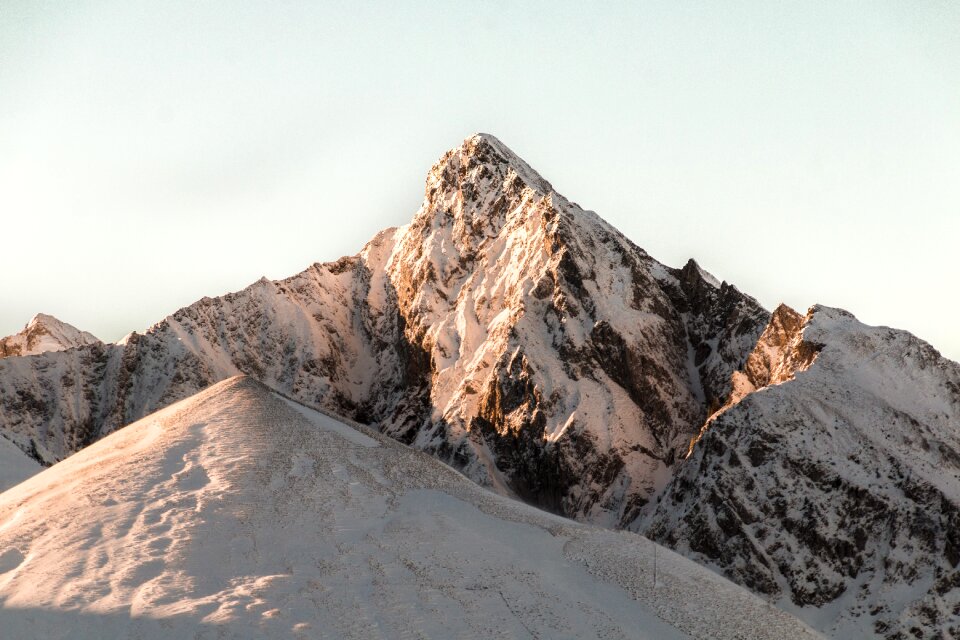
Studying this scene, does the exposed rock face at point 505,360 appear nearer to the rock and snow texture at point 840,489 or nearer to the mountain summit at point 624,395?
the mountain summit at point 624,395

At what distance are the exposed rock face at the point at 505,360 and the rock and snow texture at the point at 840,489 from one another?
16.5 meters

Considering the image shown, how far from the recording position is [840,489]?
393 feet

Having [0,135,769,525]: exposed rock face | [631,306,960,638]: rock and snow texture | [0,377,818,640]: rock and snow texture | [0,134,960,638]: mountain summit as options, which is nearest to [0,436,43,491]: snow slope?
[0,377,818,640]: rock and snow texture

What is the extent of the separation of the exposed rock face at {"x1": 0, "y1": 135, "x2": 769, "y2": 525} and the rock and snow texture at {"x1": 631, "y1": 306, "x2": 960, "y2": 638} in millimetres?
16526

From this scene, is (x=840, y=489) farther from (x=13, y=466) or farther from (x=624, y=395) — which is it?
(x=13, y=466)

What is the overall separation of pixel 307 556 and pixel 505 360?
9527 cm

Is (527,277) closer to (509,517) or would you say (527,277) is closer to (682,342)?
(682,342)

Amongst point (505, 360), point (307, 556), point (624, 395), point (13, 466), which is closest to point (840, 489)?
point (624, 395)

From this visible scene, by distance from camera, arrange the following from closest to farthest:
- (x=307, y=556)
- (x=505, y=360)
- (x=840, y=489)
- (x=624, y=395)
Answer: (x=307, y=556) → (x=840, y=489) → (x=624, y=395) → (x=505, y=360)

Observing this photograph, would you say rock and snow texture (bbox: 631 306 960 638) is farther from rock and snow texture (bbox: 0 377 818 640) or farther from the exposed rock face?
rock and snow texture (bbox: 0 377 818 640)

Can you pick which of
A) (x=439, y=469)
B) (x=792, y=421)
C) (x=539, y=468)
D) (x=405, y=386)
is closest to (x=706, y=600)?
(x=439, y=469)

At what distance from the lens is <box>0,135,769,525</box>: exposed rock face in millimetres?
147625

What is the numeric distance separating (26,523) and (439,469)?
27.1 meters

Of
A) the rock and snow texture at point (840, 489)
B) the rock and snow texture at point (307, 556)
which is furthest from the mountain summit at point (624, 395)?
the rock and snow texture at point (307, 556)
